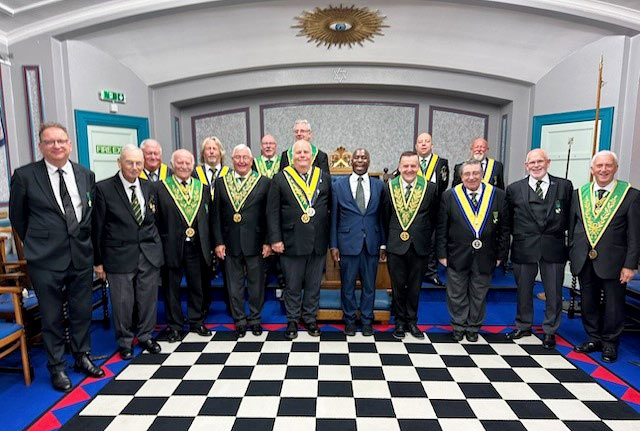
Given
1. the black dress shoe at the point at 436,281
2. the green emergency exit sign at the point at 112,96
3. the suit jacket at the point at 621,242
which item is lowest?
the black dress shoe at the point at 436,281

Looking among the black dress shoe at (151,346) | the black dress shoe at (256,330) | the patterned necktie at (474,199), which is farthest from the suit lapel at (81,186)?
the patterned necktie at (474,199)

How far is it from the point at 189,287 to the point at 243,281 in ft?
1.52

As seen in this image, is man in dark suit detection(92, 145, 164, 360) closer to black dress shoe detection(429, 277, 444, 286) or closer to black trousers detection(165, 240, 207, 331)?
black trousers detection(165, 240, 207, 331)

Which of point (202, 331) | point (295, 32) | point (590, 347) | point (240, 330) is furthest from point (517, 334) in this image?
point (295, 32)

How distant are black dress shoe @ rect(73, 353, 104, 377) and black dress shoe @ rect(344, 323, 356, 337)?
1894 mm

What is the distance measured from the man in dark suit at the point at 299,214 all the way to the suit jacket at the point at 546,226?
5.17 ft

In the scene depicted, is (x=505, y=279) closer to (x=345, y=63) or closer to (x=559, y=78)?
(x=559, y=78)

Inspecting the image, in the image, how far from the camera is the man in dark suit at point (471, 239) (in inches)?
119

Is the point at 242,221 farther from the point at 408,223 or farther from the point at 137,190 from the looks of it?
the point at 408,223

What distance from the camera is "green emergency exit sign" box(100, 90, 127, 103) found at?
496cm

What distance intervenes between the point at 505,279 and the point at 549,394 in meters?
2.17

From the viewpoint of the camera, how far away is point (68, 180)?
249 cm

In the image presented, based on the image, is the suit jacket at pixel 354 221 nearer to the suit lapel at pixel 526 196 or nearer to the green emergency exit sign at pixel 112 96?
the suit lapel at pixel 526 196

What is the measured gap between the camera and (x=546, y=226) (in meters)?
3.00
